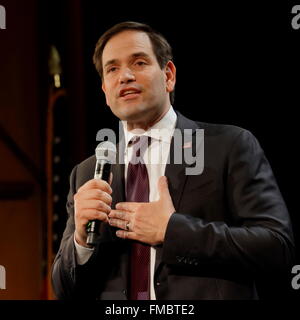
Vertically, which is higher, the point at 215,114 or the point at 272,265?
the point at 215,114

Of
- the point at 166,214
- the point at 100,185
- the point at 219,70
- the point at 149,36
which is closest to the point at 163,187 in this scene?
the point at 166,214

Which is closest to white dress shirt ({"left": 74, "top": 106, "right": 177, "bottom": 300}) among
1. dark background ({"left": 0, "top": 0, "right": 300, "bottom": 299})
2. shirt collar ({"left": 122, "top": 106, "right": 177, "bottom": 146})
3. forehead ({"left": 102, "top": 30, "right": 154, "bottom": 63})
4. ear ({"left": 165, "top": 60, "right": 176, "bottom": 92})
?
shirt collar ({"left": 122, "top": 106, "right": 177, "bottom": 146})

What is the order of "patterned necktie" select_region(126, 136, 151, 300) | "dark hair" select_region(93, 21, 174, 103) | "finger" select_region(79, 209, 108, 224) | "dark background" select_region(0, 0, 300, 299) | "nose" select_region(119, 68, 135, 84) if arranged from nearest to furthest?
"finger" select_region(79, 209, 108, 224) → "patterned necktie" select_region(126, 136, 151, 300) → "nose" select_region(119, 68, 135, 84) → "dark hair" select_region(93, 21, 174, 103) → "dark background" select_region(0, 0, 300, 299)

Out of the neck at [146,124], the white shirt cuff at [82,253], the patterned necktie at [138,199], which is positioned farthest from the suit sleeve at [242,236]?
the neck at [146,124]

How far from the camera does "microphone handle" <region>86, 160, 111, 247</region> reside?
1.26 metres

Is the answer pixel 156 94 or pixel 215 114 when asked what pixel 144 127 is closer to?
pixel 156 94

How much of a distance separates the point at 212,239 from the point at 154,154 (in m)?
0.35

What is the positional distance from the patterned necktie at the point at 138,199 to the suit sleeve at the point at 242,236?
0.11 meters

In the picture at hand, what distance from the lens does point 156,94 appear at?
5.08ft

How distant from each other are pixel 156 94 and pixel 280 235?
22.8 inches

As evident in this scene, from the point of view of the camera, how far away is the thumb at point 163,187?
134 centimetres

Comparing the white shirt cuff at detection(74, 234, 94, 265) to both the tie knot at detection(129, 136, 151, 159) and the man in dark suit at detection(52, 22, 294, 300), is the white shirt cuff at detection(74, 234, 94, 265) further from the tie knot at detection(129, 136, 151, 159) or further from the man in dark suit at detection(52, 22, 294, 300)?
the tie knot at detection(129, 136, 151, 159)
